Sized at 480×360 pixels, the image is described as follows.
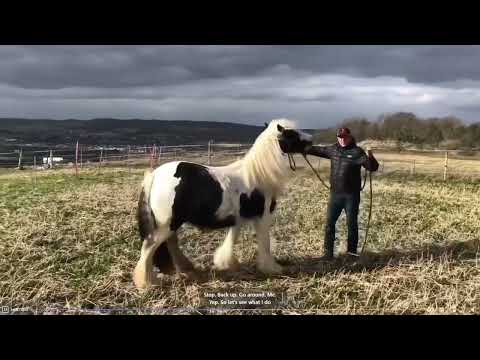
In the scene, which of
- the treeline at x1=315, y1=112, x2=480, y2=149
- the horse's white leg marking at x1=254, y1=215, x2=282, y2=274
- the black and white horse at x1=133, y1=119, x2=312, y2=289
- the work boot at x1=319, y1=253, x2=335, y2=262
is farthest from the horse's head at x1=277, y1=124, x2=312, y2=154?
the work boot at x1=319, y1=253, x2=335, y2=262

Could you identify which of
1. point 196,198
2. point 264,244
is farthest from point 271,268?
point 196,198

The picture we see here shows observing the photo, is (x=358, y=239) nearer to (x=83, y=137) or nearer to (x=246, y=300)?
(x=246, y=300)

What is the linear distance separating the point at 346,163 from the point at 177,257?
1655 millimetres

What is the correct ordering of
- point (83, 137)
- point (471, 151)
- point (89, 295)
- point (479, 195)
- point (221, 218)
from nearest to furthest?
point (89, 295)
point (221, 218)
point (83, 137)
point (471, 151)
point (479, 195)

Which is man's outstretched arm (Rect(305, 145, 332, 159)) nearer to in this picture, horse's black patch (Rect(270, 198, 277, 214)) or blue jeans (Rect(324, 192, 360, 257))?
blue jeans (Rect(324, 192, 360, 257))

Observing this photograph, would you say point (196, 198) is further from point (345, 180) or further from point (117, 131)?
point (345, 180)

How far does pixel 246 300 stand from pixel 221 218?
0.67 meters

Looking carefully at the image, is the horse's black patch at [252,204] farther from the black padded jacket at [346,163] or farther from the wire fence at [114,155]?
the black padded jacket at [346,163]

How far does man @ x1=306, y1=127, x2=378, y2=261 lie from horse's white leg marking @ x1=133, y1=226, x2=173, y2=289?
4.62ft

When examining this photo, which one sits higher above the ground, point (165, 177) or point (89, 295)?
point (165, 177)

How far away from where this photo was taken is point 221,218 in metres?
3.50

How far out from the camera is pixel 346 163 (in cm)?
377

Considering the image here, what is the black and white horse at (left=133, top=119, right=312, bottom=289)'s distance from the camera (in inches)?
131

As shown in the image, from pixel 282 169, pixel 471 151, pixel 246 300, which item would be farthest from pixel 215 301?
pixel 471 151
